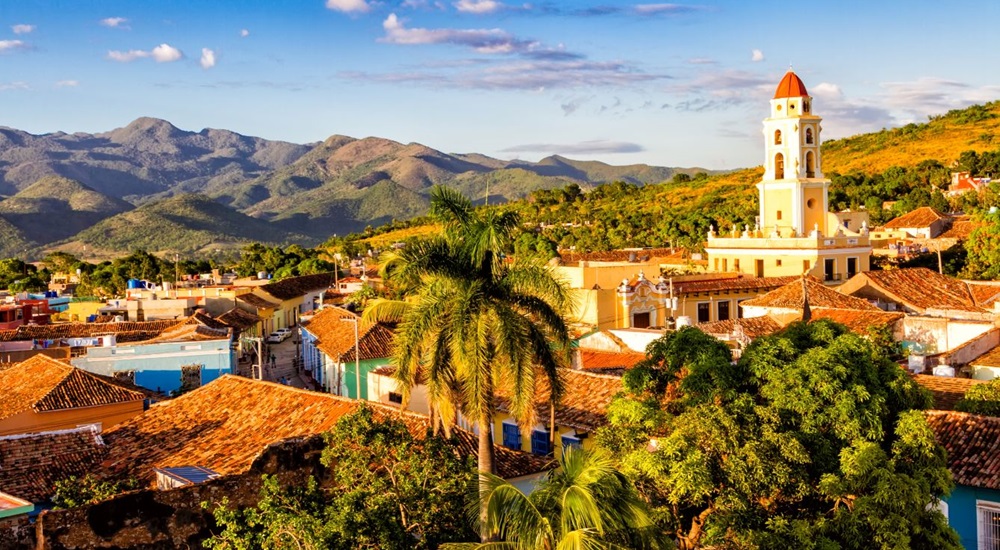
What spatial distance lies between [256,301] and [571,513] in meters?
47.4

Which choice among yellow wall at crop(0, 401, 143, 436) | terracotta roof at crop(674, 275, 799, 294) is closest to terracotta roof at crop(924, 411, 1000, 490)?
yellow wall at crop(0, 401, 143, 436)

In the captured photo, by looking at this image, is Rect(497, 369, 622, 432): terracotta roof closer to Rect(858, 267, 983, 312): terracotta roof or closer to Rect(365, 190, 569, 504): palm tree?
Rect(365, 190, 569, 504): palm tree

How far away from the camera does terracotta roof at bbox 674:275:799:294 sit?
1391 inches

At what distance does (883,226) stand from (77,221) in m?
158

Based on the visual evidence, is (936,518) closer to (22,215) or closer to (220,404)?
(220,404)

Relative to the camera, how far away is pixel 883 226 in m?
66.4

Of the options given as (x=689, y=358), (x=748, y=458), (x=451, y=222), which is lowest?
(x=748, y=458)

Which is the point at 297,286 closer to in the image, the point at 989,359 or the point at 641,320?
the point at 641,320

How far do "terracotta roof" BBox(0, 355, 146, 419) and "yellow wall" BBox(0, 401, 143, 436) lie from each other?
112 millimetres

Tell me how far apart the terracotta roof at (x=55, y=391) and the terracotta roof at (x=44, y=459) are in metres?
3.45

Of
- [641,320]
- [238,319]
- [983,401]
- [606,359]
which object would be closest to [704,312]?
[641,320]

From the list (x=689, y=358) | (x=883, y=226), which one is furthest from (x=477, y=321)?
(x=883, y=226)

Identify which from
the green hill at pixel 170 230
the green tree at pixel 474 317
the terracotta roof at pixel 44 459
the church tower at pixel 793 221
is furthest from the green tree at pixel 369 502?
the green hill at pixel 170 230

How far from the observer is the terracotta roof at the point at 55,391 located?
22156 millimetres
